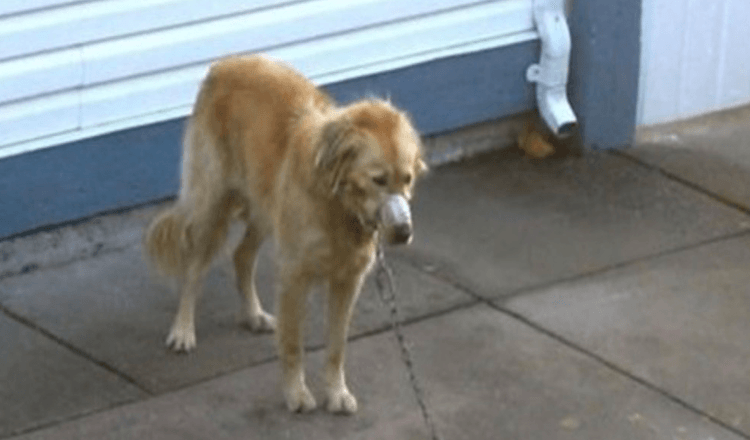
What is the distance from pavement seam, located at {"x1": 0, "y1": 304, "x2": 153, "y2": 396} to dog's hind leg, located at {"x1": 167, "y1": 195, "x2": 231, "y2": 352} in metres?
0.26

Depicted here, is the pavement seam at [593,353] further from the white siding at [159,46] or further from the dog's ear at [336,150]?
the dog's ear at [336,150]

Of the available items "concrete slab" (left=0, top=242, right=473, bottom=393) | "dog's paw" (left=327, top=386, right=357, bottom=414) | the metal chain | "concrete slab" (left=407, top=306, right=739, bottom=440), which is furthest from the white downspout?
"dog's paw" (left=327, top=386, right=357, bottom=414)

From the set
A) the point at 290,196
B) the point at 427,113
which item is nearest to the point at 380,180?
the point at 290,196

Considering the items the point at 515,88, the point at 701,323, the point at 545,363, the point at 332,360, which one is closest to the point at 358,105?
the point at 332,360

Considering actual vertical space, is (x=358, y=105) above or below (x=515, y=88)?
above

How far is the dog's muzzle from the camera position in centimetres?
590

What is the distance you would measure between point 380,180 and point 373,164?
5 centimetres

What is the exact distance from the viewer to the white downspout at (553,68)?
899cm

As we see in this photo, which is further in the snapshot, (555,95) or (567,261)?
(555,95)

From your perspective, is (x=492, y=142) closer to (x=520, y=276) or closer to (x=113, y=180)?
(x=520, y=276)

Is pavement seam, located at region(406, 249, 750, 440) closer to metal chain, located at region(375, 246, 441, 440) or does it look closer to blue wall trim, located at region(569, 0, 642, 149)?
metal chain, located at region(375, 246, 441, 440)

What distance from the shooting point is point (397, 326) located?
7348mm

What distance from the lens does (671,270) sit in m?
7.98

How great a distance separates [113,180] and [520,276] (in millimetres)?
1701
